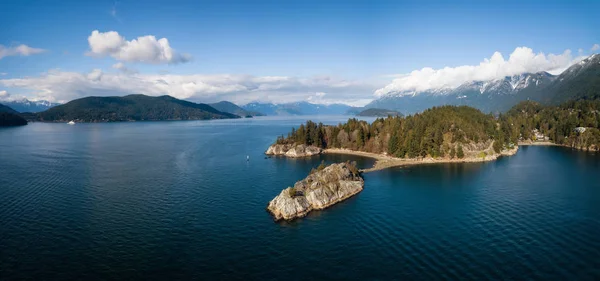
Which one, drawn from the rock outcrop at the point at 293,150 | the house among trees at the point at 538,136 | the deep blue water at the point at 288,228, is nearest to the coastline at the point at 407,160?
the deep blue water at the point at 288,228

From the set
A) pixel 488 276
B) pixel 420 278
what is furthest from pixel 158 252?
pixel 488 276

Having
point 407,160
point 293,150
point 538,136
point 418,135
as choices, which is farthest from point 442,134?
point 538,136

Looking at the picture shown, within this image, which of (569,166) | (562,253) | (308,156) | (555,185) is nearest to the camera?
(562,253)

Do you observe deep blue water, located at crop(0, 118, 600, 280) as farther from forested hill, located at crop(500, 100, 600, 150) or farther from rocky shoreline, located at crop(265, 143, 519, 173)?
forested hill, located at crop(500, 100, 600, 150)

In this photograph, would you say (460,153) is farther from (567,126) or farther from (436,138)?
(567,126)

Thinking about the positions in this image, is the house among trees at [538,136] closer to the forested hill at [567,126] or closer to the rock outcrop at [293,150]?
the forested hill at [567,126]

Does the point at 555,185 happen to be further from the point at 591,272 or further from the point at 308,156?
the point at 308,156
